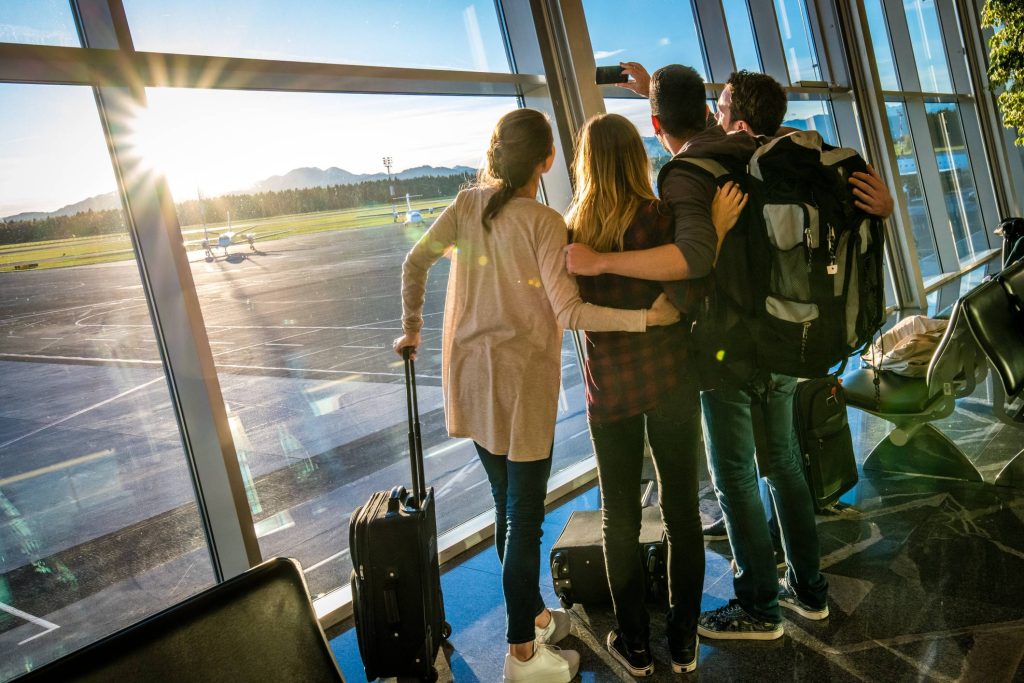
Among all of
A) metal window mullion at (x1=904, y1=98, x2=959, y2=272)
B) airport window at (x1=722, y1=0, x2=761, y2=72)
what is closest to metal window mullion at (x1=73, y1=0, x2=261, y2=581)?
airport window at (x1=722, y1=0, x2=761, y2=72)

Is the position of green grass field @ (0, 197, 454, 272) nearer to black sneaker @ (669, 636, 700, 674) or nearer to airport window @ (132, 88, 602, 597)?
airport window @ (132, 88, 602, 597)

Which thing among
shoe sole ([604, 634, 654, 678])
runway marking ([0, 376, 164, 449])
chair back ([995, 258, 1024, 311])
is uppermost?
runway marking ([0, 376, 164, 449])

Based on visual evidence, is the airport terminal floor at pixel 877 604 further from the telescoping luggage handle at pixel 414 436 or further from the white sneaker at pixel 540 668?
the telescoping luggage handle at pixel 414 436


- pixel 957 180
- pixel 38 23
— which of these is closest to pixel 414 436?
pixel 38 23

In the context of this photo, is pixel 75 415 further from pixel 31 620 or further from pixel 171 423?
pixel 31 620

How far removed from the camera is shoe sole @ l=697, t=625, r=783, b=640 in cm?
226

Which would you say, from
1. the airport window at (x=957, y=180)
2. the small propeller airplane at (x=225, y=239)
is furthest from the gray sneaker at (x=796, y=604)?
the airport window at (x=957, y=180)

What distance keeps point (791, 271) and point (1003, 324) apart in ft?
5.02

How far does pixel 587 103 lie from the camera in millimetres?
4008

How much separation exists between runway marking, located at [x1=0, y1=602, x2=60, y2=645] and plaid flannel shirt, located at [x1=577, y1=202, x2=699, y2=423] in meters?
1.81

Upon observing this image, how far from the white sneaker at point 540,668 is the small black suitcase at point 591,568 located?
399mm

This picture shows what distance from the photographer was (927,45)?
9.50 meters

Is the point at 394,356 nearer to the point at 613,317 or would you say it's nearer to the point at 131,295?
the point at 131,295

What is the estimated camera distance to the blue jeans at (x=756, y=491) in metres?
2.13
